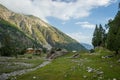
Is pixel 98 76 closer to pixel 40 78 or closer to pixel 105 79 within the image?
pixel 105 79

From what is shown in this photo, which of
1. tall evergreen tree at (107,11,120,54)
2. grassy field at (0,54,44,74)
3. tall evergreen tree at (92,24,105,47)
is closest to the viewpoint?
grassy field at (0,54,44,74)

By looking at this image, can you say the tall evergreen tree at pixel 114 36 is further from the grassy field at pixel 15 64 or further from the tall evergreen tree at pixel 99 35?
the tall evergreen tree at pixel 99 35

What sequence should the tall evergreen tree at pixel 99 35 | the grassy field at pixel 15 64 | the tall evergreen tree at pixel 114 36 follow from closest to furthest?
the grassy field at pixel 15 64, the tall evergreen tree at pixel 114 36, the tall evergreen tree at pixel 99 35

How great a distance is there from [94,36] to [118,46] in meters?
79.6

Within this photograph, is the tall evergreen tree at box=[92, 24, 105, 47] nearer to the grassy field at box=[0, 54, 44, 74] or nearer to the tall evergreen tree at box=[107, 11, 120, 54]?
the grassy field at box=[0, 54, 44, 74]

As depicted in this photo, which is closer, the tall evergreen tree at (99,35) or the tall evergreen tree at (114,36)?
the tall evergreen tree at (114,36)

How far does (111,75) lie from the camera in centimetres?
4528

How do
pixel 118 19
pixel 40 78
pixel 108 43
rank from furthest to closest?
pixel 108 43, pixel 118 19, pixel 40 78

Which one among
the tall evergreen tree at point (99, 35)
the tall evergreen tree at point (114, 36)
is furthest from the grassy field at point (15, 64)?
the tall evergreen tree at point (99, 35)

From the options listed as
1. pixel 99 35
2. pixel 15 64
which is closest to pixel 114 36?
pixel 15 64

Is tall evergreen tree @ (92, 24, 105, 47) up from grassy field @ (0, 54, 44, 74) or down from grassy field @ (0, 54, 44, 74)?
up

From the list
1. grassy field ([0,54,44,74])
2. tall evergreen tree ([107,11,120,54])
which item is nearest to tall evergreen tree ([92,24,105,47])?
grassy field ([0,54,44,74])

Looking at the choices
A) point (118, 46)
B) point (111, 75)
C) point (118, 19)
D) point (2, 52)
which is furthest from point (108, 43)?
point (2, 52)

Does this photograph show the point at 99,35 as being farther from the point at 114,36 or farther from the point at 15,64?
the point at 15,64
